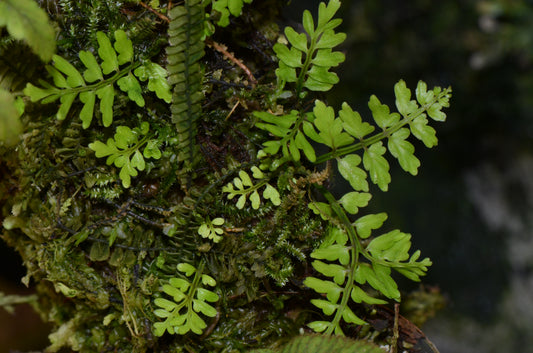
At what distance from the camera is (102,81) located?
88cm

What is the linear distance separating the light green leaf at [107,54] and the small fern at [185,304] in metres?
0.46

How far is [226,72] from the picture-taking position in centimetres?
98

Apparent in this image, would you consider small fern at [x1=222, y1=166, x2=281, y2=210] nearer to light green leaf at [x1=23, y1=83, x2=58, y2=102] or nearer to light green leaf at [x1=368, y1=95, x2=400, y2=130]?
light green leaf at [x1=368, y1=95, x2=400, y2=130]

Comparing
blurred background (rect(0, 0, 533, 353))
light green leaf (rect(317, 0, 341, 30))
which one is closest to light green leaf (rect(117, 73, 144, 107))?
light green leaf (rect(317, 0, 341, 30))

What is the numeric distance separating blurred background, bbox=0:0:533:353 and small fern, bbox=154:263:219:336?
235 centimetres

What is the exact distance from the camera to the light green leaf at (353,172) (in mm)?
900

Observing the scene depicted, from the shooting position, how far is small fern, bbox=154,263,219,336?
2.93 feet

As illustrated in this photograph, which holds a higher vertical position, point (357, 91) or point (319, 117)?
point (357, 91)

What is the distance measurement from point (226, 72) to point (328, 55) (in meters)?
0.25

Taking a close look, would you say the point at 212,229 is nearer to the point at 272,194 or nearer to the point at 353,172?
the point at 272,194

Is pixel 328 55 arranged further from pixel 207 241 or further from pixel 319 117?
pixel 207 241

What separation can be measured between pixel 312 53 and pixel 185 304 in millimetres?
637

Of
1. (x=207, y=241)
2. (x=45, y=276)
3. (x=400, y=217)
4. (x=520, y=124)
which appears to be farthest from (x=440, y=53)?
(x=45, y=276)

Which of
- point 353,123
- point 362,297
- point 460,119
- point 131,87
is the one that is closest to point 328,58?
point 353,123
